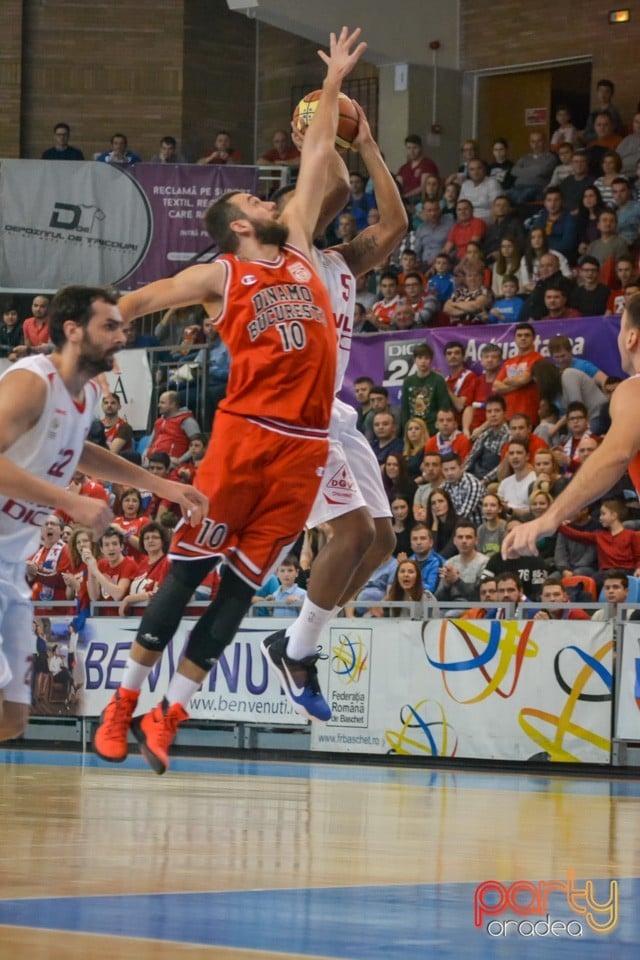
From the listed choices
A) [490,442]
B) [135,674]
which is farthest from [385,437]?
[135,674]

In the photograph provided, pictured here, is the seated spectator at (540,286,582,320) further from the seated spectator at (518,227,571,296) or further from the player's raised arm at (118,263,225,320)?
the player's raised arm at (118,263,225,320)

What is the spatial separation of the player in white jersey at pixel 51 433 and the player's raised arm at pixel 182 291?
20 centimetres

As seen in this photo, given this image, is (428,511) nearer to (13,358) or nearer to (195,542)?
(13,358)

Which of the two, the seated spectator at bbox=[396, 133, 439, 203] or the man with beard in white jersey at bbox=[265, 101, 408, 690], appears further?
the seated spectator at bbox=[396, 133, 439, 203]

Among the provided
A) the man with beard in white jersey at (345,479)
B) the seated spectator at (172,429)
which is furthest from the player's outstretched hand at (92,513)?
the seated spectator at (172,429)

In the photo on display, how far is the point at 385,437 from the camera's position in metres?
16.8

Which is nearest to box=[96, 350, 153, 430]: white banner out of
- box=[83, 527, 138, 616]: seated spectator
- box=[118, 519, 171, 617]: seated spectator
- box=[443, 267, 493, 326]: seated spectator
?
box=[83, 527, 138, 616]: seated spectator

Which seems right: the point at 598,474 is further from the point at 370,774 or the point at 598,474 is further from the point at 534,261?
the point at 534,261

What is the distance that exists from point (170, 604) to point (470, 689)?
710 cm

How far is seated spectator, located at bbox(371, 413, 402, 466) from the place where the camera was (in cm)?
1664

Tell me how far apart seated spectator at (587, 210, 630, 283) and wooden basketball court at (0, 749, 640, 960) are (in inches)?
243

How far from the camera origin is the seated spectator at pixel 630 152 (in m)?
18.4

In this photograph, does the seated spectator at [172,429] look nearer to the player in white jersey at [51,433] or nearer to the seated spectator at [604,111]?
the seated spectator at [604,111]

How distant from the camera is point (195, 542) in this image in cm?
717
